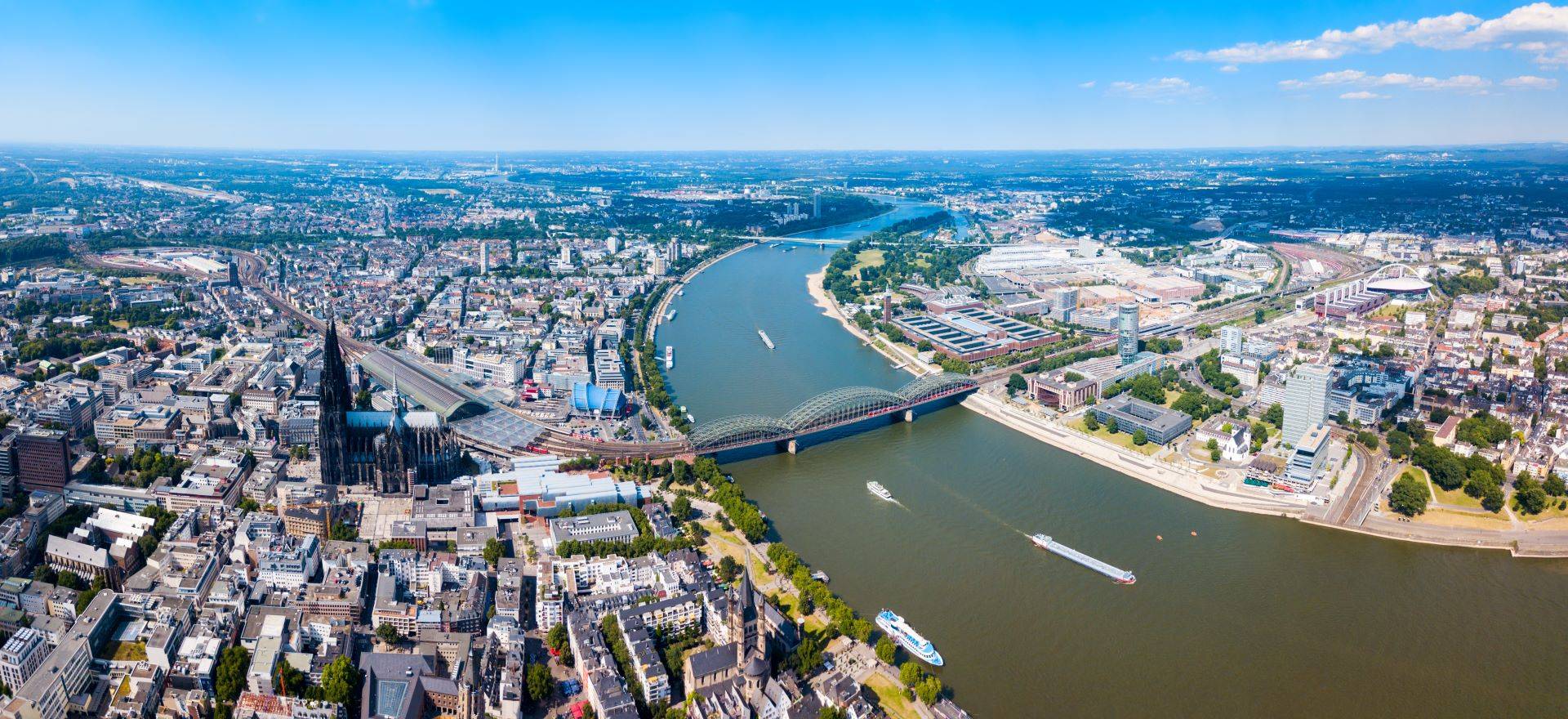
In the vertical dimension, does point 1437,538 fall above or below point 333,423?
below

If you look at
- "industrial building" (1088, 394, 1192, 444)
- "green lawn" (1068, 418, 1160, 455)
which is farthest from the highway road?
"green lawn" (1068, 418, 1160, 455)

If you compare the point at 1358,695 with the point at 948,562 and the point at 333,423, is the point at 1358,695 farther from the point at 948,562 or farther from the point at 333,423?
the point at 333,423

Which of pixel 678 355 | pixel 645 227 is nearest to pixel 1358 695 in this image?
pixel 678 355

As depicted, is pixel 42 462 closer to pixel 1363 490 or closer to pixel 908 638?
pixel 908 638

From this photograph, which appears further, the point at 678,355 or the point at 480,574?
the point at 678,355

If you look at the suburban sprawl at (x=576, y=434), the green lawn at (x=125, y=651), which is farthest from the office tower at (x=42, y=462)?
the green lawn at (x=125, y=651)

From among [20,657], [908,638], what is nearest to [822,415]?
[908,638]
